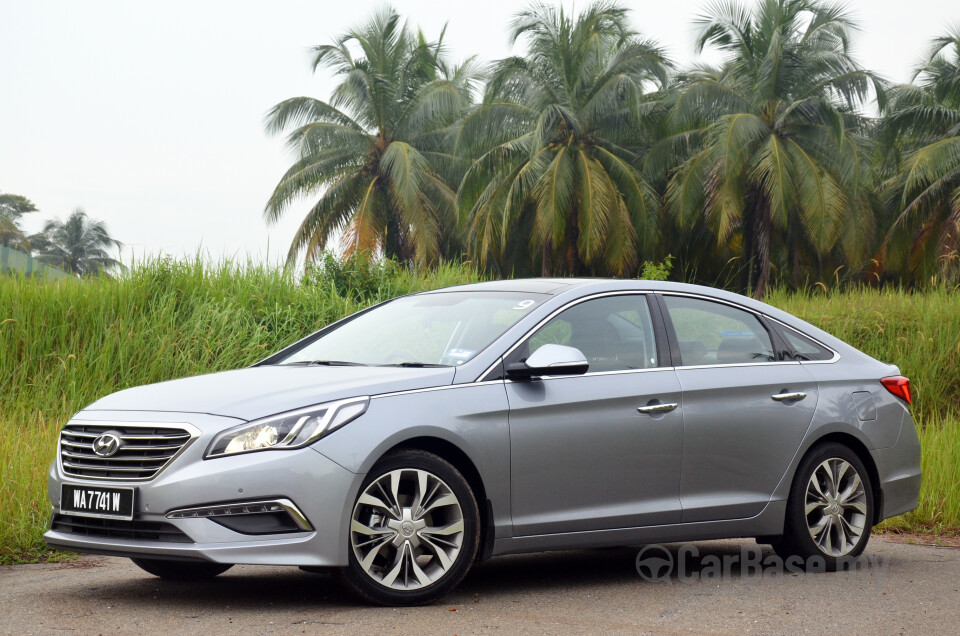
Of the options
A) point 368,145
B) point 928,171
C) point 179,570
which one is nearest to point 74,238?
point 368,145

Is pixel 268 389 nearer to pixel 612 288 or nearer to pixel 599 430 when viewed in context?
pixel 599 430

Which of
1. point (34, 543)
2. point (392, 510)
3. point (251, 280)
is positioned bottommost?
point (34, 543)

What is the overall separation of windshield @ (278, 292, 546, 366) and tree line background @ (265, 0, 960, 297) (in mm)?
26148

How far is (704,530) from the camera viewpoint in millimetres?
6660

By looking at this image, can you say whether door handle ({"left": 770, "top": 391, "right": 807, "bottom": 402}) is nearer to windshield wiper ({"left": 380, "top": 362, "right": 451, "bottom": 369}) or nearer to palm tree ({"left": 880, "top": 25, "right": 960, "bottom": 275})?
windshield wiper ({"left": 380, "top": 362, "right": 451, "bottom": 369})

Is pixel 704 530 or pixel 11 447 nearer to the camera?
pixel 704 530

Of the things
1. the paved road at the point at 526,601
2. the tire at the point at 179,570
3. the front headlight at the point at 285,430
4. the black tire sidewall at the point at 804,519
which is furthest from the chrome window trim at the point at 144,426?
the black tire sidewall at the point at 804,519

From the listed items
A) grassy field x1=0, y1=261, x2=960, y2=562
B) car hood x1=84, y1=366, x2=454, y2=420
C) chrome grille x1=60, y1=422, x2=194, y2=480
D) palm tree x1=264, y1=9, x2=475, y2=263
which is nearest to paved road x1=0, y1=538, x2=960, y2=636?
chrome grille x1=60, y1=422, x2=194, y2=480

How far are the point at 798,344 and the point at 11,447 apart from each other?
17.9 ft

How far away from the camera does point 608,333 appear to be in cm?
662

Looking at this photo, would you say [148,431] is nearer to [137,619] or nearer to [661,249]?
[137,619]

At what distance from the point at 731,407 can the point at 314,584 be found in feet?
8.28

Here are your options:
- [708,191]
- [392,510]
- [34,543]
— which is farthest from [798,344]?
[708,191]

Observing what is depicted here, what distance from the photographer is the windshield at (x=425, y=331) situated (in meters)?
6.23
